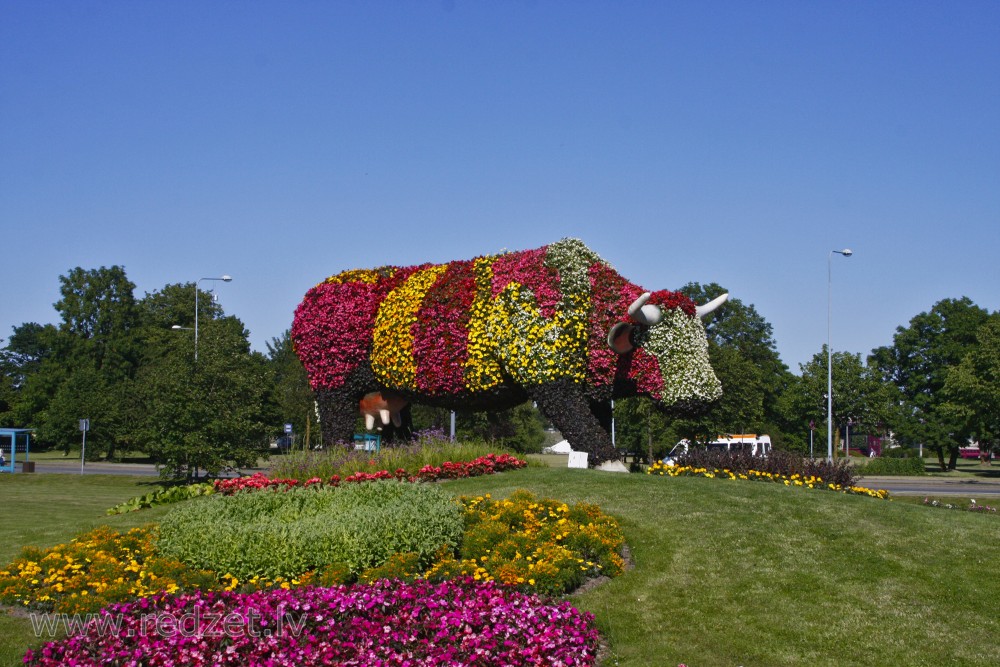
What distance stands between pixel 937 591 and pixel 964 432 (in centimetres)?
3796

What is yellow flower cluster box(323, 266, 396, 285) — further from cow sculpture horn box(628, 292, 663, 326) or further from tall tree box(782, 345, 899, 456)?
tall tree box(782, 345, 899, 456)

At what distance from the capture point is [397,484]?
12.0 m

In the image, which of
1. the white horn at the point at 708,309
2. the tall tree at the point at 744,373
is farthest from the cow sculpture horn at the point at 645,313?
the tall tree at the point at 744,373

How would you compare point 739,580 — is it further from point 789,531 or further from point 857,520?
point 857,520

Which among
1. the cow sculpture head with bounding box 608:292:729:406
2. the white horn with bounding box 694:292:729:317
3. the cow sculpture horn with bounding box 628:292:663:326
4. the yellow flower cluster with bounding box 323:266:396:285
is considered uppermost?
the yellow flower cluster with bounding box 323:266:396:285

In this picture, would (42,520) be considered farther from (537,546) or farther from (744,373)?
(744,373)

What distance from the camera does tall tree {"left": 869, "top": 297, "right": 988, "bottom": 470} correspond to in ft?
170

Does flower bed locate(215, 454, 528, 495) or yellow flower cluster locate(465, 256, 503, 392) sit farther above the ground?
yellow flower cluster locate(465, 256, 503, 392)

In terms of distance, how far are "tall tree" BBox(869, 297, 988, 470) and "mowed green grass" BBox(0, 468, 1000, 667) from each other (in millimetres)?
40569

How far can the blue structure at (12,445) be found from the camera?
1426 inches

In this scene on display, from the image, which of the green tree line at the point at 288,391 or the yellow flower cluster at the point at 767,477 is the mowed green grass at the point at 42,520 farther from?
the yellow flower cluster at the point at 767,477

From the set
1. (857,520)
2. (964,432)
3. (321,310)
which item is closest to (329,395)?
(321,310)

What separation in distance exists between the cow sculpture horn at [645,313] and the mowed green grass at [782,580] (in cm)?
306

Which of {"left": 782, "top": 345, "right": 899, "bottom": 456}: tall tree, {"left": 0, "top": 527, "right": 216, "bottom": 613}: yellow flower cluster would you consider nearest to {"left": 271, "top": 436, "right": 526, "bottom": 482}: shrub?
{"left": 0, "top": 527, "right": 216, "bottom": 613}: yellow flower cluster
